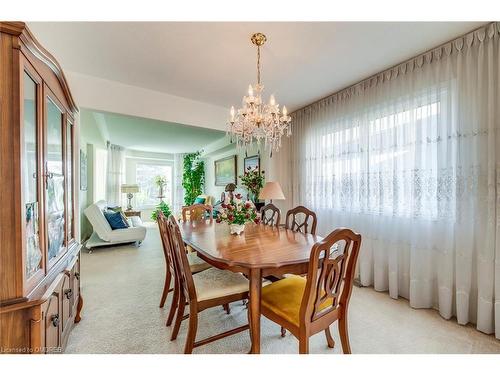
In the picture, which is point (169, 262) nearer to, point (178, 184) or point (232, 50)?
point (232, 50)

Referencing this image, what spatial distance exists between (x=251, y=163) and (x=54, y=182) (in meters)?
3.74

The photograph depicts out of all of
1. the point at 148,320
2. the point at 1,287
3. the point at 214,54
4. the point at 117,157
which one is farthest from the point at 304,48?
the point at 117,157

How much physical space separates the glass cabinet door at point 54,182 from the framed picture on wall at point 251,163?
339 centimetres

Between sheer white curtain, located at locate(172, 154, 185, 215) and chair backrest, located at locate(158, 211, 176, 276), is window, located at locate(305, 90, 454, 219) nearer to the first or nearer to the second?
chair backrest, located at locate(158, 211, 176, 276)

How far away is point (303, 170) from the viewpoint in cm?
368

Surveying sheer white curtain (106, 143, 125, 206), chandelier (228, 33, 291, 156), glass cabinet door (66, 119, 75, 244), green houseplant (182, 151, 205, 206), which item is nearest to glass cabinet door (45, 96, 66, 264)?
glass cabinet door (66, 119, 75, 244)

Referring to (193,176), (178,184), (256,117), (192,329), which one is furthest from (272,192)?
(178,184)

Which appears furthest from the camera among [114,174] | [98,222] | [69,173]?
[114,174]

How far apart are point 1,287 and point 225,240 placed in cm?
128

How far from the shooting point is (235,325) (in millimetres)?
1891

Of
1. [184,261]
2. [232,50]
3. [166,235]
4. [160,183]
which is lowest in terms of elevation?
[184,261]

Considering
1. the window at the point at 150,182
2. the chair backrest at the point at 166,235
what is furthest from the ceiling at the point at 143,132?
the chair backrest at the point at 166,235

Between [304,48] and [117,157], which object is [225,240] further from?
[117,157]

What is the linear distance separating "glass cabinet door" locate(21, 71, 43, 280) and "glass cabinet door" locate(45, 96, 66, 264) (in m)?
0.13
